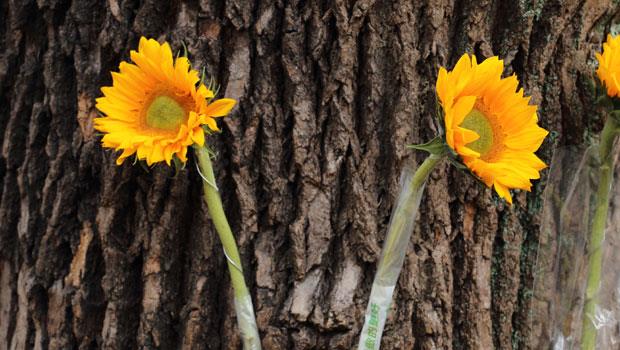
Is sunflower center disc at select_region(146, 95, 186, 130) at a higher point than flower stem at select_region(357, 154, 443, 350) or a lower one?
higher

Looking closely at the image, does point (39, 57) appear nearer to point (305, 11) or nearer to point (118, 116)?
point (118, 116)

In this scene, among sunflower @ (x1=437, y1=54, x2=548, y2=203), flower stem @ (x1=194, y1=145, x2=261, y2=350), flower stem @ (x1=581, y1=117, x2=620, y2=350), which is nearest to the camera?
sunflower @ (x1=437, y1=54, x2=548, y2=203)

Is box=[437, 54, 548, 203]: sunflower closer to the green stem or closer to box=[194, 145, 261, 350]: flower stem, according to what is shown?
the green stem

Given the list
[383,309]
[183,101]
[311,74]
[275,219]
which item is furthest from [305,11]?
[383,309]

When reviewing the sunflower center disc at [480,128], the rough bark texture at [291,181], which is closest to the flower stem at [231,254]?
the rough bark texture at [291,181]

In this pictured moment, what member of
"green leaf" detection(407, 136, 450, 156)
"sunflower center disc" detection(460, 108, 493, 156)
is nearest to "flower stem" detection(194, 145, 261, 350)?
"green leaf" detection(407, 136, 450, 156)

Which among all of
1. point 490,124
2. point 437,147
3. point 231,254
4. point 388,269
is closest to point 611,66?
point 490,124

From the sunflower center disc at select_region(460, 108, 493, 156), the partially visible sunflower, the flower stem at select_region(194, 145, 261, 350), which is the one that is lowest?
the flower stem at select_region(194, 145, 261, 350)
